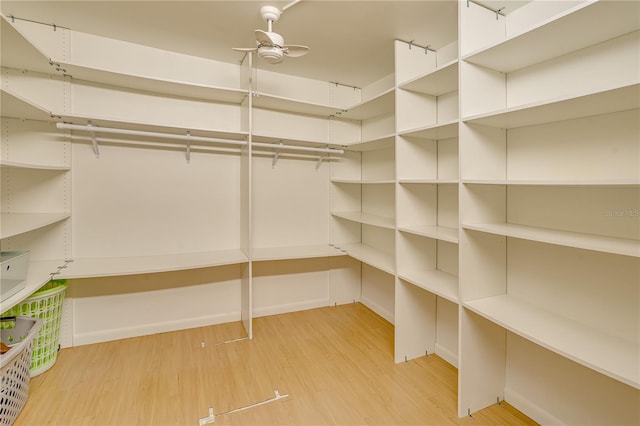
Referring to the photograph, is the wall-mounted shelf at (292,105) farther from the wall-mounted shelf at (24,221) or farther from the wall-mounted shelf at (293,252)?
the wall-mounted shelf at (24,221)

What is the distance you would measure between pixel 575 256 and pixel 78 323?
3538mm

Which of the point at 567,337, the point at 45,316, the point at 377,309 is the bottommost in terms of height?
the point at 377,309

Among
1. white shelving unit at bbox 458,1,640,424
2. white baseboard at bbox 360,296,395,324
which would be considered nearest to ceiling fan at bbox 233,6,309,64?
white shelving unit at bbox 458,1,640,424

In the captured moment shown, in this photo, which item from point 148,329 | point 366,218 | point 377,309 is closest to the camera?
point 148,329

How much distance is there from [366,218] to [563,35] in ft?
6.35

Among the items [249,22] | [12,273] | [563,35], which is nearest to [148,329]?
[12,273]

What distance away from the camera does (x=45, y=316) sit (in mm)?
2166

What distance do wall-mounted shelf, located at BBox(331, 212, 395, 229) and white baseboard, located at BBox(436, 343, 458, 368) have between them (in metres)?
1.07

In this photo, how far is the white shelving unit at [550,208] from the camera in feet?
4.37

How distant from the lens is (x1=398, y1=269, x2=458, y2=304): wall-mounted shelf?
191cm

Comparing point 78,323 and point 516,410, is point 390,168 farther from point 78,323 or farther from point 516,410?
point 78,323

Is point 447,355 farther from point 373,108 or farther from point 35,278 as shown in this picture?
point 35,278

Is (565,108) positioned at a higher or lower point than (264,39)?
lower

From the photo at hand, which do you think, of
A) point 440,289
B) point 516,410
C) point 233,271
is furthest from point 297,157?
point 516,410
